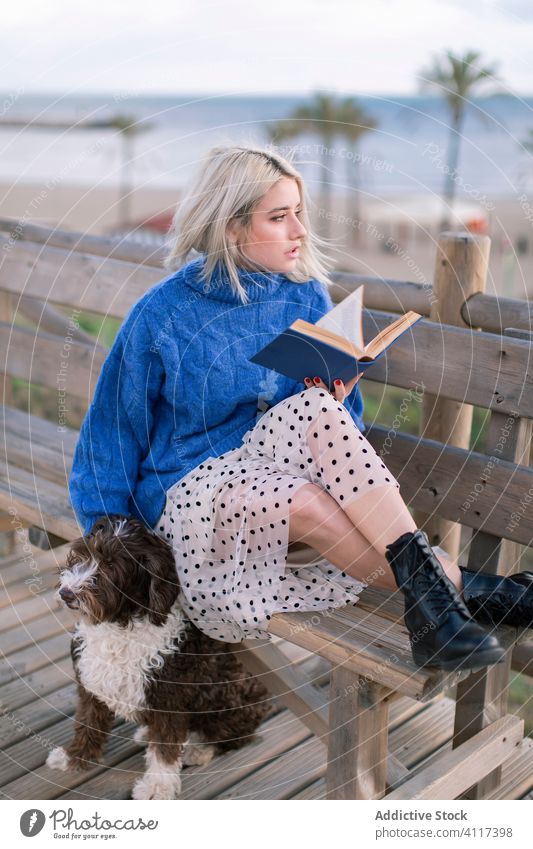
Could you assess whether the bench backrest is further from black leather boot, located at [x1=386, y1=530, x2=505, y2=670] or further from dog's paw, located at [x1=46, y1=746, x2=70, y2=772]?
dog's paw, located at [x1=46, y1=746, x2=70, y2=772]

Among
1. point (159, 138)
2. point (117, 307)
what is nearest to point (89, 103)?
point (159, 138)

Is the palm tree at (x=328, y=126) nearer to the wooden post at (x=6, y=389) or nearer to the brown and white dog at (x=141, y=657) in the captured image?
the wooden post at (x=6, y=389)

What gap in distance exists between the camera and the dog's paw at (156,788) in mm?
2188

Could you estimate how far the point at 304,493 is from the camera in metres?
1.96

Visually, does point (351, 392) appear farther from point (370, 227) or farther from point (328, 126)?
point (328, 126)

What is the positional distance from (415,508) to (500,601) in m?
Answer: 0.52

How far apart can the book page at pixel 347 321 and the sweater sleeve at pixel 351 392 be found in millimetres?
235

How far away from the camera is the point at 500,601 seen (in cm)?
194

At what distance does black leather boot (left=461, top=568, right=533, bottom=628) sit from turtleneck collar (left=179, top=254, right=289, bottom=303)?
879 mm

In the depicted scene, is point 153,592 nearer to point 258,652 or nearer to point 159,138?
point 258,652

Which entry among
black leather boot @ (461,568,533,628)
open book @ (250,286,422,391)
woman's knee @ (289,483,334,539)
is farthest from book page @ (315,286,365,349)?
black leather boot @ (461,568,533,628)

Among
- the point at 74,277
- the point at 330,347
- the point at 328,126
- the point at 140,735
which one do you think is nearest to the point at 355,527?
the point at 330,347

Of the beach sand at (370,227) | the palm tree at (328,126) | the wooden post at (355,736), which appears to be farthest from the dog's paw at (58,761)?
the palm tree at (328,126)

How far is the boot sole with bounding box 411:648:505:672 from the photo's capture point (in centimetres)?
173
